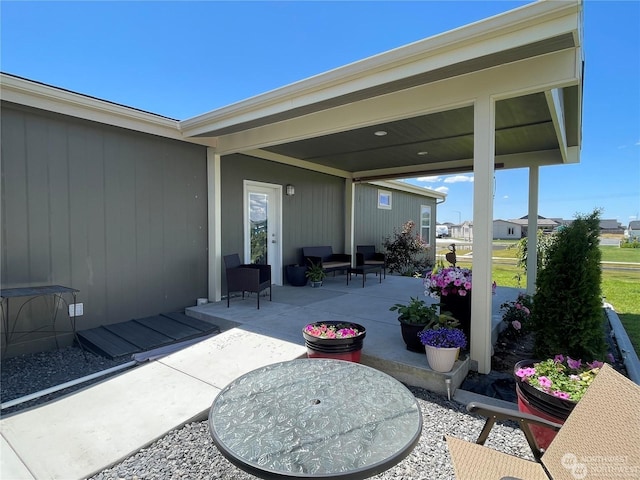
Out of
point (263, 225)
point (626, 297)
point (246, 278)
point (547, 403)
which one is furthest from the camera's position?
point (626, 297)

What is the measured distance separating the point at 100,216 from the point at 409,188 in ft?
29.9

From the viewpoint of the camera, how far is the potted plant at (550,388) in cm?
186

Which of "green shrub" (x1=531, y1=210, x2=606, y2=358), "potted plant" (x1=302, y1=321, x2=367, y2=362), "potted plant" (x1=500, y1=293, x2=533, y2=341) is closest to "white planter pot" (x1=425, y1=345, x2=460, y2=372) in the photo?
"potted plant" (x1=302, y1=321, x2=367, y2=362)

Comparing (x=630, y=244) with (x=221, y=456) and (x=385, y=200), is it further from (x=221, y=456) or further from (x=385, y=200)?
(x=221, y=456)

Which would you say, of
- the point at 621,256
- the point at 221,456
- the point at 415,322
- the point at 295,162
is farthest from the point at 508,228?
the point at 221,456

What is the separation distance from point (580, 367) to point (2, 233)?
5.15 m

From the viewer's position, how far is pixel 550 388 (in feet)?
6.48

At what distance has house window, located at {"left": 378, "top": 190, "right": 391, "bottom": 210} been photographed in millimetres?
10047

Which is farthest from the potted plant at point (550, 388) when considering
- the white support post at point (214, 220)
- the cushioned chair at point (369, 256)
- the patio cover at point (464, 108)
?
the cushioned chair at point (369, 256)

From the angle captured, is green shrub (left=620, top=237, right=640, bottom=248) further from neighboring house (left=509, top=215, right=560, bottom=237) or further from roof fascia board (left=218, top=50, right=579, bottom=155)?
roof fascia board (left=218, top=50, right=579, bottom=155)

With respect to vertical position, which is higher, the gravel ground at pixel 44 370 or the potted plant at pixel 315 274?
the potted plant at pixel 315 274

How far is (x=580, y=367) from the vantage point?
223 centimetres

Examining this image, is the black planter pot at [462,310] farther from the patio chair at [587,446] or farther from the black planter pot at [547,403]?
the patio chair at [587,446]

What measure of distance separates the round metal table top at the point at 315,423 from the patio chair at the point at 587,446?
27cm
